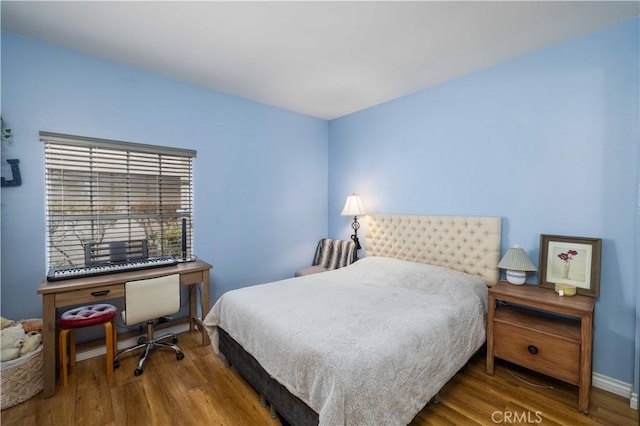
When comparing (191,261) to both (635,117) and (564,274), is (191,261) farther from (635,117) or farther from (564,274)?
(635,117)

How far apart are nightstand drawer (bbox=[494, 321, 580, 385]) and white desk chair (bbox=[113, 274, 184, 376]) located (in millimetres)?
2735

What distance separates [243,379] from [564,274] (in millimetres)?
2717

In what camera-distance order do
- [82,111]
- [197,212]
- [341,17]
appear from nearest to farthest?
1. [341,17]
2. [82,111]
3. [197,212]

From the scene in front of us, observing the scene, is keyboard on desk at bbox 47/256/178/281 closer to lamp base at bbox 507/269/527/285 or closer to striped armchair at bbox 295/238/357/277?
striped armchair at bbox 295/238/357/277

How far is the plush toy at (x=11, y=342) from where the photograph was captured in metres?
1.89

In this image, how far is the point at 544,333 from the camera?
200 centimetres

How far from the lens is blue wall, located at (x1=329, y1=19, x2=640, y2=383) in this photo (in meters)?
2.03

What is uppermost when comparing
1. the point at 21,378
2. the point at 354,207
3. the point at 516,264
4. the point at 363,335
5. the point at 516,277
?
the point at 354,207

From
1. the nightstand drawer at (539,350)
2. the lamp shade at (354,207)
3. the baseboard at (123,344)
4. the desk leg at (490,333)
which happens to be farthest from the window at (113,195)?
the nightstand drawer at (539,350)

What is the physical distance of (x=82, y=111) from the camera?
2.51 metres

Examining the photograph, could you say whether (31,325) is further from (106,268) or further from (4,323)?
(106,268)

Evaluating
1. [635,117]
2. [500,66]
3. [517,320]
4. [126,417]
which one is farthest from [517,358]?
[126,417]

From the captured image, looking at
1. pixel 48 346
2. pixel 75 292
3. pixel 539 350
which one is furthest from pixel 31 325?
pixel 539 350

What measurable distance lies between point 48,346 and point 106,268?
0.64 m
